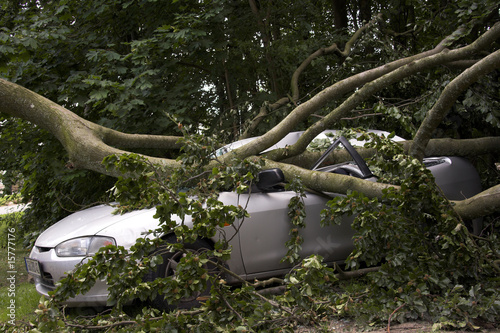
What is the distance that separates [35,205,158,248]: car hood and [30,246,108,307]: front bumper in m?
0.10

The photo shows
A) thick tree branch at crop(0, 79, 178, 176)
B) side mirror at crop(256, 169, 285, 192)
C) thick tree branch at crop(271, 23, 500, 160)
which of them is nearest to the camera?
side mirror at crop(256, 169, 285, 192)

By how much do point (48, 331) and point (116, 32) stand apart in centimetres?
675

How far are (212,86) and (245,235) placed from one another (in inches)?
197

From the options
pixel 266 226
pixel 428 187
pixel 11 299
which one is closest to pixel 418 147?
pixel 428 187

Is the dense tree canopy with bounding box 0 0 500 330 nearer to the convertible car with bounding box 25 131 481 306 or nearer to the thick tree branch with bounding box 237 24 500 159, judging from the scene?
the thick tree branch with bounding box 237 24 500 159

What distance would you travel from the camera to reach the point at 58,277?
404 cm

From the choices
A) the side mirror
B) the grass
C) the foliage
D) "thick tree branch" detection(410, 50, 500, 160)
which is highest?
"thick tree branch" detection(410, 50, 500, 160)

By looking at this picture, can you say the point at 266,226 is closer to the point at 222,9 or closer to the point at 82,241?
the point at 82,241

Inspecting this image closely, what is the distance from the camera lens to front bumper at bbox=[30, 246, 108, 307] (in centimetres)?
393

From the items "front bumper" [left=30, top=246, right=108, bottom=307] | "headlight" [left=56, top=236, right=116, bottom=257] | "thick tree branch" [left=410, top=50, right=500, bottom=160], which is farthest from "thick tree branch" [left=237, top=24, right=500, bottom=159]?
"front bumper" [left=30, top=246, right=108, bottom=307]

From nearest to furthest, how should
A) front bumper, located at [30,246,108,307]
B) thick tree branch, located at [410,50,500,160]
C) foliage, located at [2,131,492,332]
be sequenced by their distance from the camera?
foliage, located at [2,131,492,332]
front bumper, located at [30,246,108,307]
thick tree branch, located at [410,50,500,160]

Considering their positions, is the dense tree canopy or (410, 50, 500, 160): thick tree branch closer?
(410, 50, 500, 160): thick tree branch

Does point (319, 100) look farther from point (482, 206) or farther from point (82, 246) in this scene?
point (82, 246)

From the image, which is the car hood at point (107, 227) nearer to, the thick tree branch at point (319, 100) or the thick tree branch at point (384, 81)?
the thick tree branch at point (319, 100)
